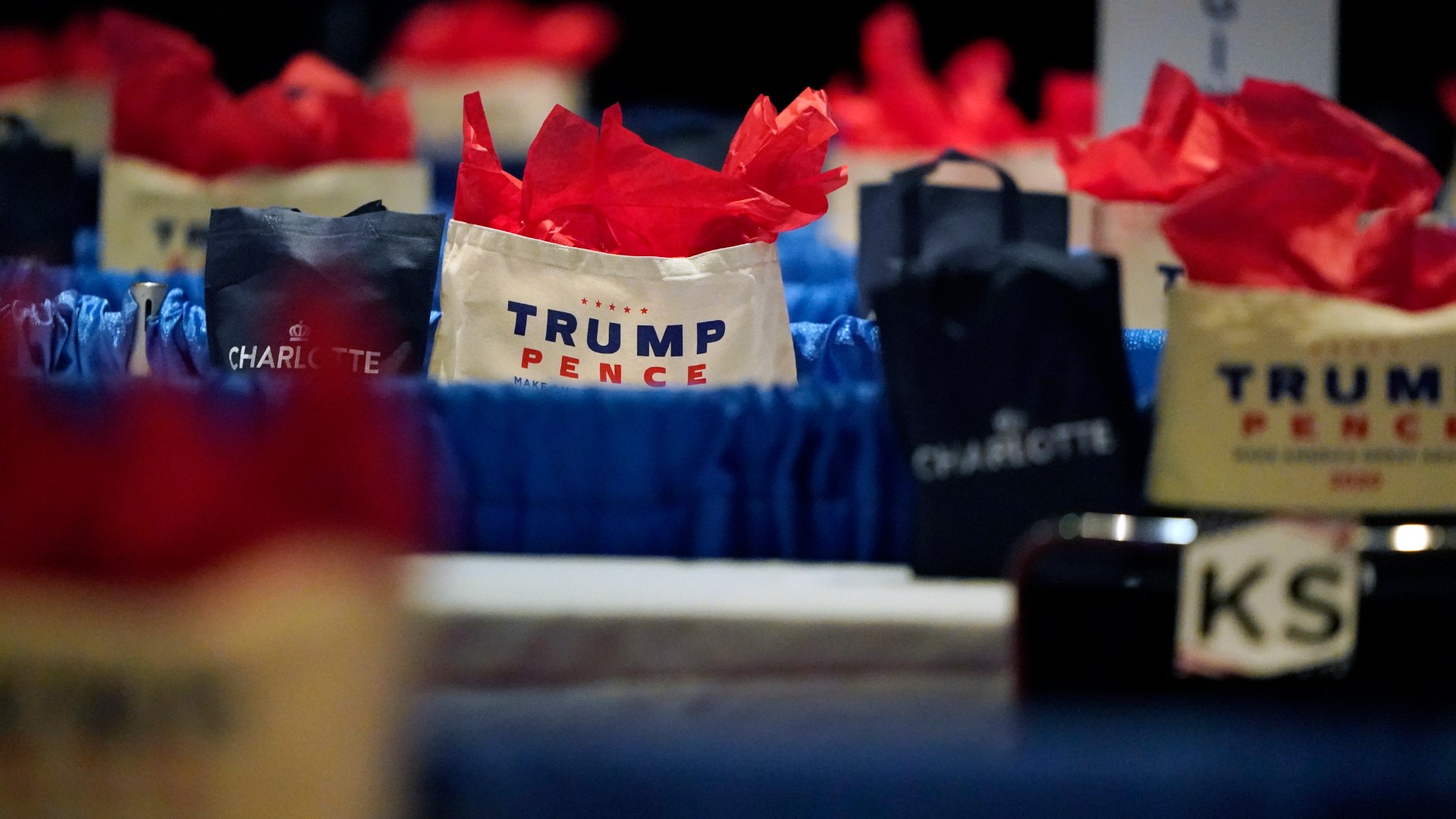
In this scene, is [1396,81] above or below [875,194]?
above

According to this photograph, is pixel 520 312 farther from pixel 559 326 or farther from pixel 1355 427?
pixel 1355 427

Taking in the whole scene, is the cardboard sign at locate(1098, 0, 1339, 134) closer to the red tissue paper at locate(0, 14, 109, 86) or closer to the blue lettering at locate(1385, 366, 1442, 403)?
the blue lettering at locate(1385, 366, 1442, 403)

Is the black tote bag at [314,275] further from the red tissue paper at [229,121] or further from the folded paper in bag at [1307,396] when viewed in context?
the red tissue paper at [229,121]

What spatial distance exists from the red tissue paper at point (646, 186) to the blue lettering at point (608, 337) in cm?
9

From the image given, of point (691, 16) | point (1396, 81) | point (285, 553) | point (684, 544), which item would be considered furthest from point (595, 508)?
point (1396, 81)

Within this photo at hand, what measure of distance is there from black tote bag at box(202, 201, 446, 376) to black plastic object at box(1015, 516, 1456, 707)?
1.87ft

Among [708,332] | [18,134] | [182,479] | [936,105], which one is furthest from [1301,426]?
[936,105]

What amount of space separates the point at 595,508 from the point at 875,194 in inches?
33.1

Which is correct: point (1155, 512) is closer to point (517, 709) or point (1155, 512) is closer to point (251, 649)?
point (517, 709)

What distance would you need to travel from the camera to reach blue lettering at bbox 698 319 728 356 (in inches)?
37.7

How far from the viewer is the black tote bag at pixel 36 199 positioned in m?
1.74

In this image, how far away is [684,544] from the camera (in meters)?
0.71

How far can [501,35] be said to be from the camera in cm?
370

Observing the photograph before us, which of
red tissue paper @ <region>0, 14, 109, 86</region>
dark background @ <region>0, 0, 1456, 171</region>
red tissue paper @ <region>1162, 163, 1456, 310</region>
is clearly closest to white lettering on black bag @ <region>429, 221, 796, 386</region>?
red tissue paper @ <region>1162, 163, 1456, 310</region>
